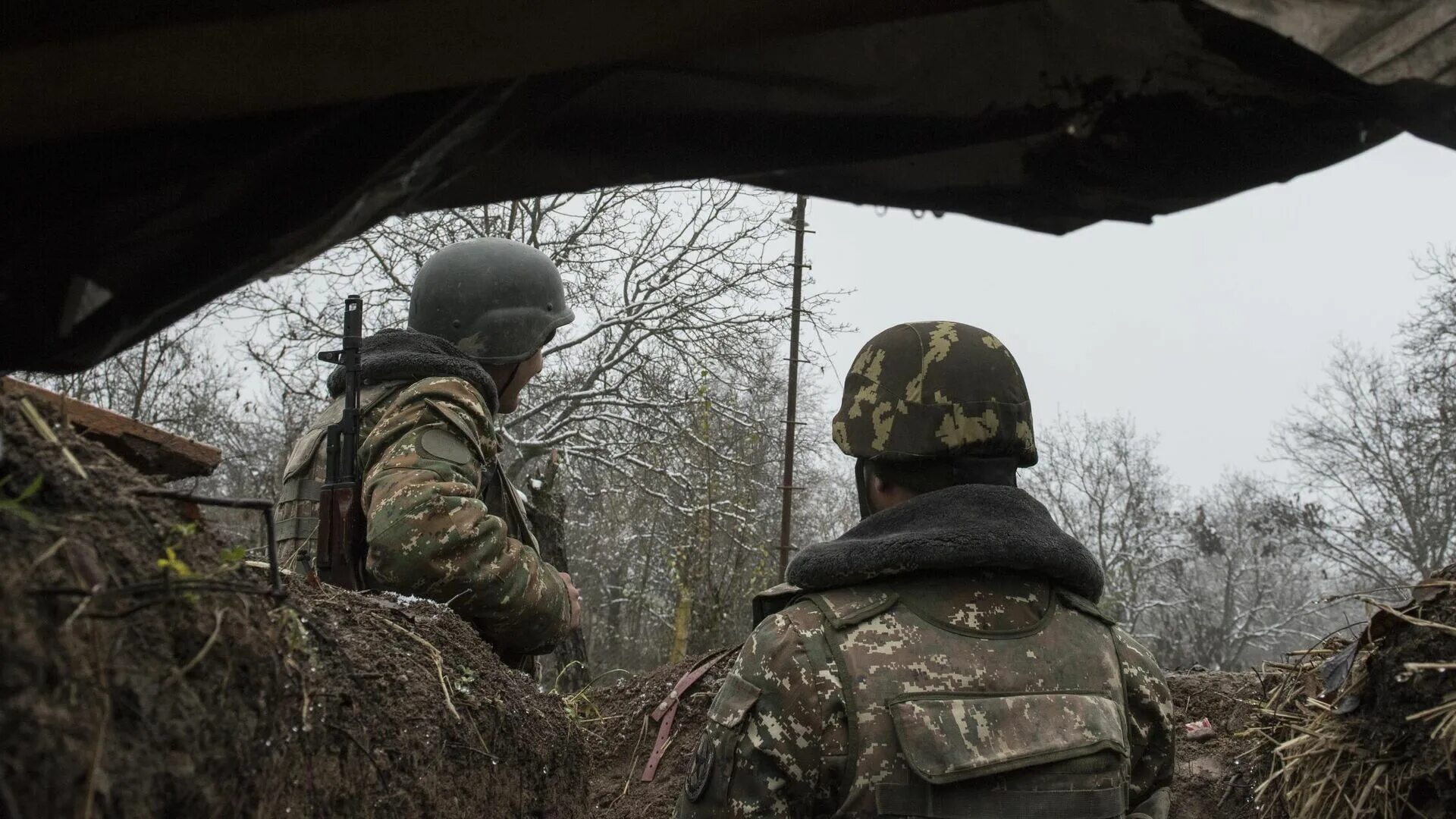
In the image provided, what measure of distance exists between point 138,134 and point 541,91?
0.54 m

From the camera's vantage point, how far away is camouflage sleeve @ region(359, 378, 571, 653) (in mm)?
3943

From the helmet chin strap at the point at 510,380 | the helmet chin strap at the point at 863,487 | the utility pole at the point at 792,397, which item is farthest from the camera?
the utility pole at the point at 792,397

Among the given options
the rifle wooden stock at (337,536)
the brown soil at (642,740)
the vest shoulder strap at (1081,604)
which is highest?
the rifle wooden stock at (337,536)

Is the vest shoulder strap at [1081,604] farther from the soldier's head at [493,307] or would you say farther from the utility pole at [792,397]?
the utility pole at [792,397]

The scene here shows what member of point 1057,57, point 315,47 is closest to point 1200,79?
point 1057,57

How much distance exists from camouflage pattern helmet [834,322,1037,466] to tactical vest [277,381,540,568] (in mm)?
1756

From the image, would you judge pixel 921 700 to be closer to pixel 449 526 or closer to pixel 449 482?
pixel 449 526

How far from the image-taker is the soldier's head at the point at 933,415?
3.23 meters

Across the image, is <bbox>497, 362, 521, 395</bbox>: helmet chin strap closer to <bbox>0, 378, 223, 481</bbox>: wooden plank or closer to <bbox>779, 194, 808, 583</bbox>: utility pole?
<bbox>0, 378, 223, 481</bbox>: wooden plank

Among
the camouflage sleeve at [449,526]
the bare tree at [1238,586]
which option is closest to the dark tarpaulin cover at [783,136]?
the camouflage sleeve at [449,526]

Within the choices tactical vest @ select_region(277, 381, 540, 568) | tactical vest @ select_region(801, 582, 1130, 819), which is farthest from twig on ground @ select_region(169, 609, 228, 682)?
tactical vest @ select_region(277, 381, 540, 568)

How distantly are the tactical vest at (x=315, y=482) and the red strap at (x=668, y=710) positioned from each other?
175 cm

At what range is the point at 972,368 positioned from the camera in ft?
10.8

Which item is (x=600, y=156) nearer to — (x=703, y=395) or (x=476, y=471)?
(x=476, y=471)
